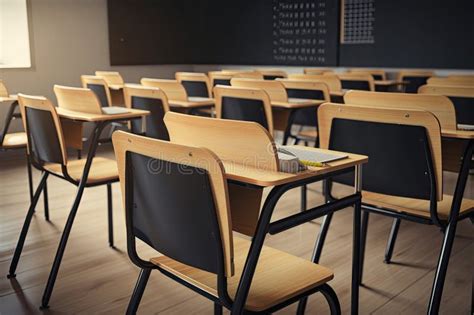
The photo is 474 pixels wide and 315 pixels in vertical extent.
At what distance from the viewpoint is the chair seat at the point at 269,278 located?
1460 millimetres

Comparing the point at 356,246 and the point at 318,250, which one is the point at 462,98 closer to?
the point at 318,250

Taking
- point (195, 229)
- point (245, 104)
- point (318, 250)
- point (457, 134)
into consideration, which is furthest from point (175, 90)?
point (195, 229)

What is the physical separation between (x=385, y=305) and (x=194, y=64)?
711 cm

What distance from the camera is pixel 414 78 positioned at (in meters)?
6.48

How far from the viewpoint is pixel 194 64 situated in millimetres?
8992

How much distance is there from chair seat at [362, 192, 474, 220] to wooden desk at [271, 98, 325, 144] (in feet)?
4.35

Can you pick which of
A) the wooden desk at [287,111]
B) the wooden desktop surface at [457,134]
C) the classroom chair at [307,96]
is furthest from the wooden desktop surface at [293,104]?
the wooden desktop surface at [457,134]

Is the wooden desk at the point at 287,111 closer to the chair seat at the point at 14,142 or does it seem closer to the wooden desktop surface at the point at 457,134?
the wooden desktop surface at the point at 457,134

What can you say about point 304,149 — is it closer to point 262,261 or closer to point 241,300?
point 262,261

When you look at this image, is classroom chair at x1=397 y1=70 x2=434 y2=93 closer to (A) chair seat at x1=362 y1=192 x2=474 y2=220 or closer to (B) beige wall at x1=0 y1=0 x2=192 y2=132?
(B) beige wall at x1=0 y1=0 x2=192 y2=132

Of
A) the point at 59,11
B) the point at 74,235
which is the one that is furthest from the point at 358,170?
the point at 59,11

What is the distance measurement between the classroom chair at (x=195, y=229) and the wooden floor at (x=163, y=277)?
0.79m

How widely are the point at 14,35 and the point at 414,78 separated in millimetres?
4866

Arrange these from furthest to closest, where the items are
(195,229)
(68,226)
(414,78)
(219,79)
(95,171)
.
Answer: (414,78) → (219,79) → (95,171) → (68,226) → (195,229)
